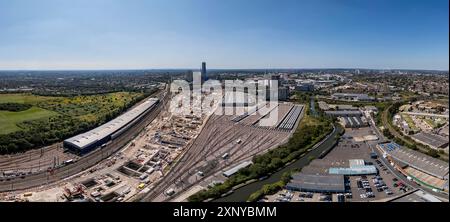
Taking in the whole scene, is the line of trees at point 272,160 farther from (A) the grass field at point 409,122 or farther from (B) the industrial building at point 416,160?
(A) the grass field at point 409,122

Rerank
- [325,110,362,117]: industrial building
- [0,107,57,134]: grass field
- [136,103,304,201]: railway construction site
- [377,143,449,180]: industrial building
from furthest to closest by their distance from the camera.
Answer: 1. [325,110,362,117]: industrial building
2. [0,107,57,134]: grass field
3. [136,103,304,201]: railway construction site
4. [377,143,449,180]: industrial building

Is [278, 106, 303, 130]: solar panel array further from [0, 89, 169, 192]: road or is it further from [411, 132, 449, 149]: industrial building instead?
[0, 89, 169, 192]: road

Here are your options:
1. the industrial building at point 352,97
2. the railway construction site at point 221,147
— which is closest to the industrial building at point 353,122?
the railway construction site at point 221,147

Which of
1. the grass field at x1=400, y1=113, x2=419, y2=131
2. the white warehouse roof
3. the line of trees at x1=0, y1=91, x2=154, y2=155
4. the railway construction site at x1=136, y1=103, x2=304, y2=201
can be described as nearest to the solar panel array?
the railway construction site at x1=136, y1=103, x2=304, y2=201

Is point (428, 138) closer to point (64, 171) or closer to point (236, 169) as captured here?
point (236, 169)
